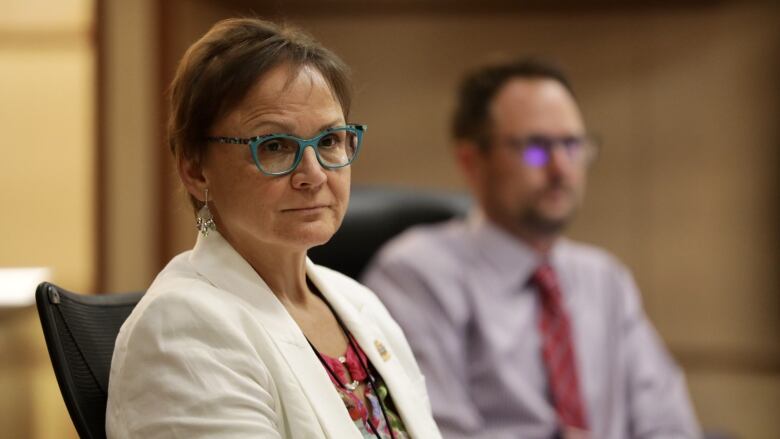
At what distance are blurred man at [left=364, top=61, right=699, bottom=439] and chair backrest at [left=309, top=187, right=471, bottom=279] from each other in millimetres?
50

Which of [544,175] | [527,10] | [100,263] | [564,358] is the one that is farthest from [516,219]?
[527,10]

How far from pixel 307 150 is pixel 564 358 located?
148 centimetres

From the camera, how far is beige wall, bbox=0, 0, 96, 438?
304 centimetres

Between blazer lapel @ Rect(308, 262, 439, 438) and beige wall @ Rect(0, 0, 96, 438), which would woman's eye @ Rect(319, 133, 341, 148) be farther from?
beige wall @ Rect(0, 0, 96, 438)

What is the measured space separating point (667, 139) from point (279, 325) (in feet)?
10.7

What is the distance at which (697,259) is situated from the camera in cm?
418

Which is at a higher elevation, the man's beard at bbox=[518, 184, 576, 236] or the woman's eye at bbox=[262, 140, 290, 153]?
the woman's eye at bbox=[262, 140, 290, 153]

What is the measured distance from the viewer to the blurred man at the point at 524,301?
243cm

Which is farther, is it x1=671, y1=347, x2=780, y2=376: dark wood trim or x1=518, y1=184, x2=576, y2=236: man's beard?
x1=671, y1=347, x2=780, y2=376: dark wood trim

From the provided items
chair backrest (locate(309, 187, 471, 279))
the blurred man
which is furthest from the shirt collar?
chair backrest (locate(309, 187, 471, 279))

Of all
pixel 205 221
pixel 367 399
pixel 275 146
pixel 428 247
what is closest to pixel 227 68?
pixel 275 146

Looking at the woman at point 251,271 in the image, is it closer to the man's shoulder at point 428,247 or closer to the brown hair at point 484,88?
the man's shoulder at point 428,247

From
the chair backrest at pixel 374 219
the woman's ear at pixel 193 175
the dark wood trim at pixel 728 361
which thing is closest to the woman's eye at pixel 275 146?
the woman's ear at pixel 193 175

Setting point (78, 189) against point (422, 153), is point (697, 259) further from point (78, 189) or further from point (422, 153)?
point (78, 189)
